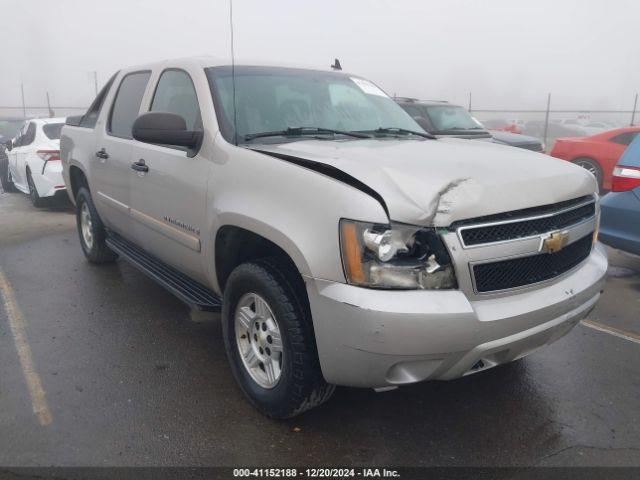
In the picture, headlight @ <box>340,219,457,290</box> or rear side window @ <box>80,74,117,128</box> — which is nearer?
headlight @ <box>340,219,457,290</box>

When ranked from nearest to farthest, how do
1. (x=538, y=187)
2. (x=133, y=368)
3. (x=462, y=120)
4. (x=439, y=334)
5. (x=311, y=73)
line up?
(x=439, y=334) → (x=538, y=187) → (x=133, y=368) → (x=311, y=73) → (x=462, y=120)

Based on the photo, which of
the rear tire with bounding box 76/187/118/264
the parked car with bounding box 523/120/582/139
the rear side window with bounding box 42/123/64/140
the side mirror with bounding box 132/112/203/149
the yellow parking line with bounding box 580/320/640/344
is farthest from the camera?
the parked car with bounding box 523/120/582/139

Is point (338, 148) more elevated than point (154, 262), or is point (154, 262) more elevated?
point (338, 148)

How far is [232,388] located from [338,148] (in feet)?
4.98

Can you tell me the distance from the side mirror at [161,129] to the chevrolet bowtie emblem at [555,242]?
79.0 inches

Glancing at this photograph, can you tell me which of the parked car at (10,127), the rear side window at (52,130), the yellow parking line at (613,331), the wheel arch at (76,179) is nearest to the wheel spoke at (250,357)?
the yellow parking line at (613,331)

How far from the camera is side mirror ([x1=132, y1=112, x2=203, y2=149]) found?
307 cm

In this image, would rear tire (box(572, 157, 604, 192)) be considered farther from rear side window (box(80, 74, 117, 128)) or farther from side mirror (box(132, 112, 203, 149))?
side mirror (box(132, 112, 203, 149))

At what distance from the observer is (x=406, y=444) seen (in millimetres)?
2662

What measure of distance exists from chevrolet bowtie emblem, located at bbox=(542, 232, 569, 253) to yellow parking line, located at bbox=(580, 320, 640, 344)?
1.91 m

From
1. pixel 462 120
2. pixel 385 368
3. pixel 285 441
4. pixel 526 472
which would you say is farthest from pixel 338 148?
pixel 462 120

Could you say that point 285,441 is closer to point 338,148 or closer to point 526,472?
point 526,472

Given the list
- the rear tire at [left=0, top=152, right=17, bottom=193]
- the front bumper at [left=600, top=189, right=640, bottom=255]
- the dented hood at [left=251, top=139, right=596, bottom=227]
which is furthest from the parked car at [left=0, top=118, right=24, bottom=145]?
the front bumper at [left=600, top=189, right=640, bottom=255]

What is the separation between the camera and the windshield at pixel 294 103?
10.8 feet
